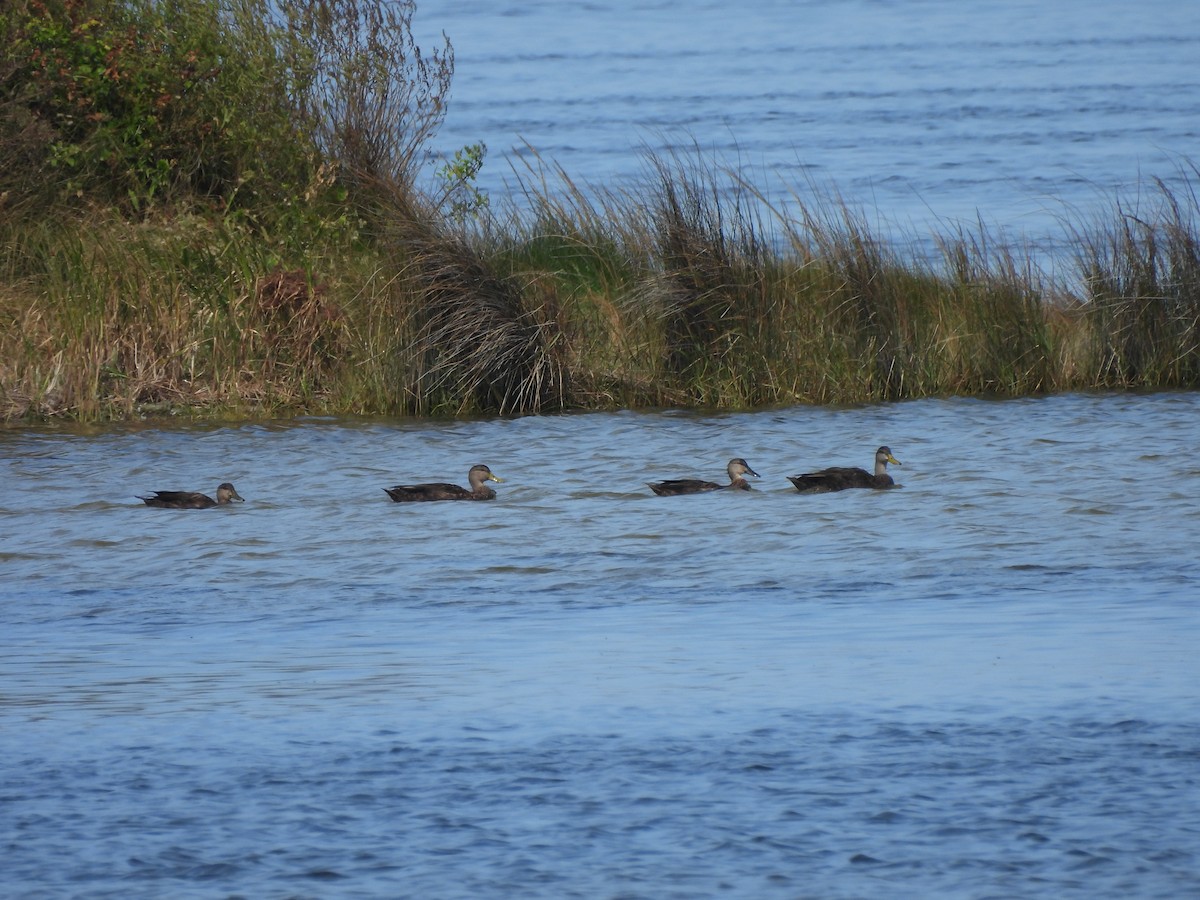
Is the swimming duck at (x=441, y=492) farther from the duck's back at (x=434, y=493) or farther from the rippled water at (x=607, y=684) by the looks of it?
the rippled water at (x=607, y=684)

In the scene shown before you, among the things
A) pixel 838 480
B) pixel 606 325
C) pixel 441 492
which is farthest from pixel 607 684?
pixel 606 325

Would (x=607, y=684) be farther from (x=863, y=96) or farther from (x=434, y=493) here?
(x=863, y=96)

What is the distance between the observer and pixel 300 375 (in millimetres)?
16625

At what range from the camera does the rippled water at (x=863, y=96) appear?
102 ft

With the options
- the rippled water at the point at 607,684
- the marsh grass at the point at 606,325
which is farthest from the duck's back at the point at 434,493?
the marsh grass at the point at 606,325

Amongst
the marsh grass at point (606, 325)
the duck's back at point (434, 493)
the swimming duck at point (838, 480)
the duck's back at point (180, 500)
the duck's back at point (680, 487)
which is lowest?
the duck's back at point (180, 500)

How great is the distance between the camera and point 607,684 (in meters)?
7.92

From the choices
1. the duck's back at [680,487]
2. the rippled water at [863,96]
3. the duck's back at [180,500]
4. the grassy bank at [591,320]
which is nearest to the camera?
the duck's back at [180,500]

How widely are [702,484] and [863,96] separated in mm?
36953

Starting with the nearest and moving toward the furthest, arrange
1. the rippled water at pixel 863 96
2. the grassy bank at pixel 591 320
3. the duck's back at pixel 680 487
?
1. the duck's back at pixel 680 487
2. the grassy bank at pixel 591 320
3. the rippled water at pixel 863 96

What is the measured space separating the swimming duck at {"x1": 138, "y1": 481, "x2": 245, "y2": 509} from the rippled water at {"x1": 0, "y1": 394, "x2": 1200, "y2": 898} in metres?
0.09

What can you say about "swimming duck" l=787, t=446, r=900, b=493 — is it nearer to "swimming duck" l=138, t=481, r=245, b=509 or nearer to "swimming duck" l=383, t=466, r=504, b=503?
"swimming duck" l=383, t=466, r=504, b=503

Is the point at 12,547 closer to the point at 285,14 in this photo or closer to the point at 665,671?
the point at 665,671

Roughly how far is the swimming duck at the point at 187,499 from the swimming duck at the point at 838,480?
3.64 meters
